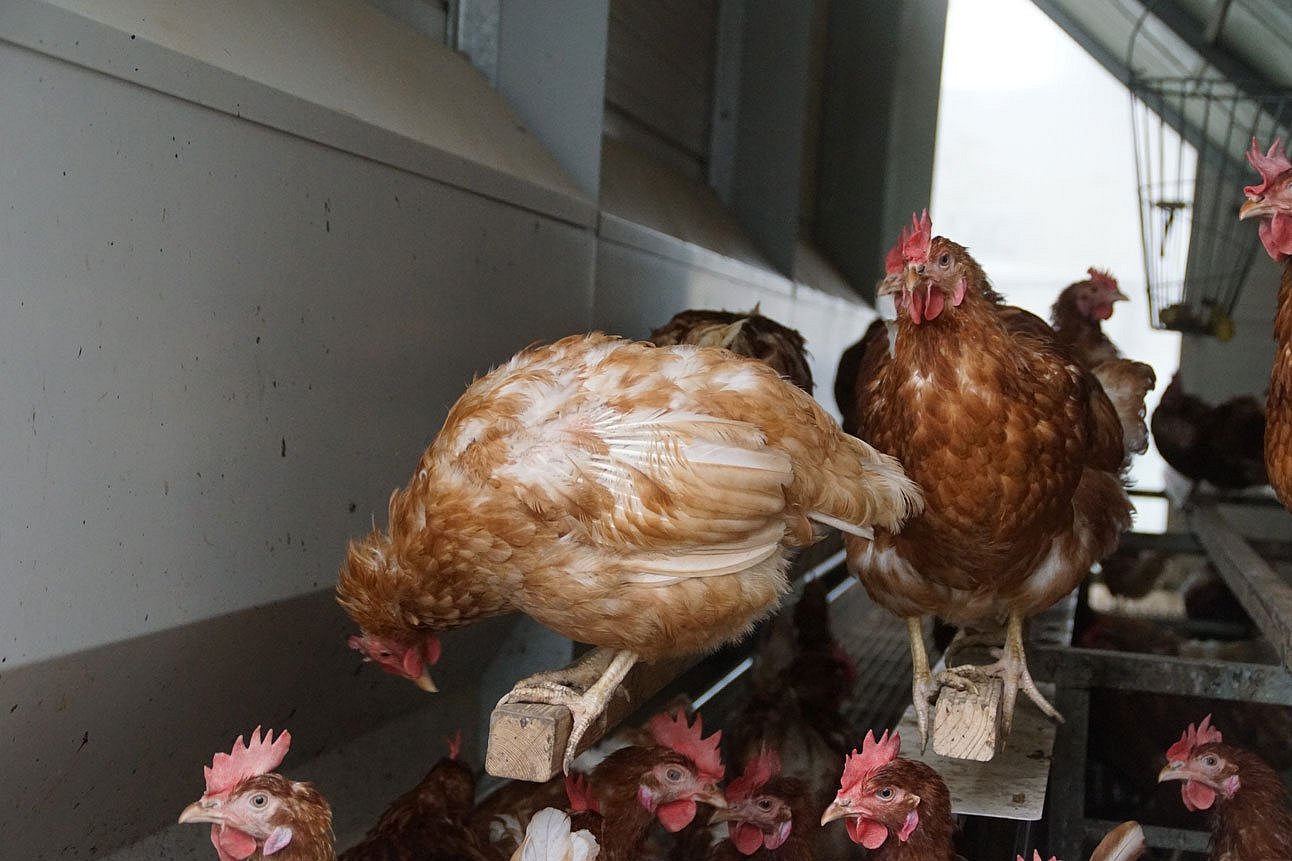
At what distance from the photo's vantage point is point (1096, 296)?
3.57 m

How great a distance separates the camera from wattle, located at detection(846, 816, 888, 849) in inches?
71.4

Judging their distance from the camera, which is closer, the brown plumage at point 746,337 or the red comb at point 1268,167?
the red comb at point 1268,167

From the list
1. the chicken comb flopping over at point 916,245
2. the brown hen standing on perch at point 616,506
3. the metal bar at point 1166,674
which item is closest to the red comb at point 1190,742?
the metal bar at point 1166,674

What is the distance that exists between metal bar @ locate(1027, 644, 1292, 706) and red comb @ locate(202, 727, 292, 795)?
163 cm

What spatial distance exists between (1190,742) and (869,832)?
2.62ft

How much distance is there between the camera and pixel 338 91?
6.72 feet

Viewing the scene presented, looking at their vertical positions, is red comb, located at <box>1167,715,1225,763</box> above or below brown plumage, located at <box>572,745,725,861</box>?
above

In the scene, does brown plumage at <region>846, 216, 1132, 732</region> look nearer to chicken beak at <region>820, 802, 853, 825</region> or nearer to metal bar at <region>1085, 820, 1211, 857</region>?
chicken beak at <region>820, 802, 853, 825</region>

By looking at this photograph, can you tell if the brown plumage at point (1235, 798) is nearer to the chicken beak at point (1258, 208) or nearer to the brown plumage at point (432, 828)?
the chicken beak at point (1258, 208)

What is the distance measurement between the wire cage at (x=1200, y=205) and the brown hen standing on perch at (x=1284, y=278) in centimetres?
169

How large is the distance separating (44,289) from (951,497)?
1380 millimetres

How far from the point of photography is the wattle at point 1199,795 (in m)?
2.14

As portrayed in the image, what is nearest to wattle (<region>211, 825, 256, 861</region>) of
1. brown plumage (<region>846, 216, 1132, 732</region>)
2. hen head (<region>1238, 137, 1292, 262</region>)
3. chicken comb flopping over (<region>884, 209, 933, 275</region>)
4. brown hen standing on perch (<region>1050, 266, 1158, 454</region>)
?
brown plumage (<region>846, 216, 1132, 732</region>)

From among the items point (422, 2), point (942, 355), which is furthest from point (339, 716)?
point (422, 2)
